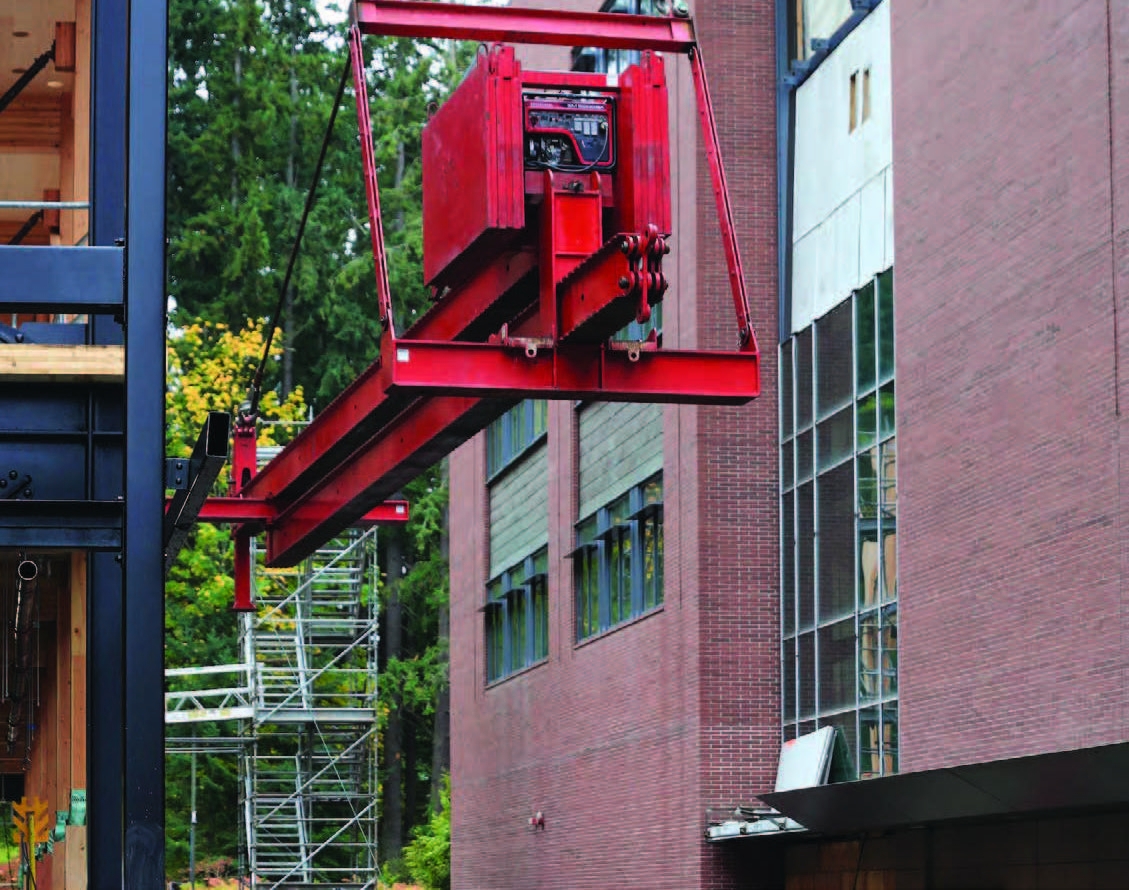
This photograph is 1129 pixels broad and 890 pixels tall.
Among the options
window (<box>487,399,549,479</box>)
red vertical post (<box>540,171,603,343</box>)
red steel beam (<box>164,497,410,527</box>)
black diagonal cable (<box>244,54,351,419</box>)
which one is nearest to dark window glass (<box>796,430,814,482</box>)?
red steel beam (<box>164,497,410,527</box>)

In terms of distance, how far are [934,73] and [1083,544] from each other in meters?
5.79

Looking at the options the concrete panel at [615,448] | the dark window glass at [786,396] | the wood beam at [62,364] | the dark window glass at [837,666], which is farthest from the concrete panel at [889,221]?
the wood beam at [62,364]

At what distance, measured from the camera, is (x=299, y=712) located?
44.8 m

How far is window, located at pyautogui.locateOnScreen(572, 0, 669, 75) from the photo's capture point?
30.4 meters

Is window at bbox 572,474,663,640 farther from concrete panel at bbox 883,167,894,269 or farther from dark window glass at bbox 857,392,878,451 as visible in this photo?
concrete panel at bbox 883,167,894,269

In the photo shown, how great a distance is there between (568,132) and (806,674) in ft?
37.1

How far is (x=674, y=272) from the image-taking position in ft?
93.4

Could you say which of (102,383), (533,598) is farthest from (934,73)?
(533,598)

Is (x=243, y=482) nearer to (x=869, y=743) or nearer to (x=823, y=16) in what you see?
(x=869, y=743)

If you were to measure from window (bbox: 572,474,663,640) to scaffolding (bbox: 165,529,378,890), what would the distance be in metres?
11.0

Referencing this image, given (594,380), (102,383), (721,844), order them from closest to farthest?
(102,383) < (594,380) < (721,844)

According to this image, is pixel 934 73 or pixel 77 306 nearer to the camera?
pixel 77 306

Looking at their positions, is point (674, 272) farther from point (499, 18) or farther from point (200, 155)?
point (200, 155)

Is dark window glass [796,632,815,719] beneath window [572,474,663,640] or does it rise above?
beneath
